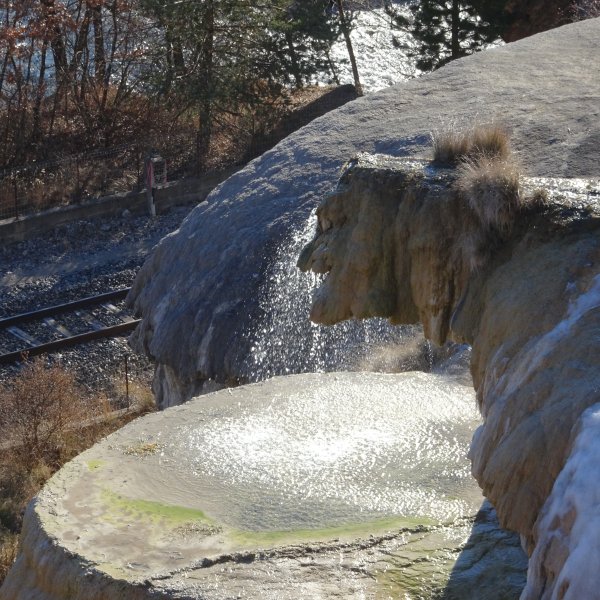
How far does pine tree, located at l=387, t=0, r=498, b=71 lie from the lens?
2541 cm

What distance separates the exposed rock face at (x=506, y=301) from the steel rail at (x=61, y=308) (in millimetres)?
10089

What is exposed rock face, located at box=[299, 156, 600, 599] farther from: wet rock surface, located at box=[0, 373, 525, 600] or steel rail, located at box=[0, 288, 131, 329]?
steel rail, located at box=[0, 288, 131, 329]

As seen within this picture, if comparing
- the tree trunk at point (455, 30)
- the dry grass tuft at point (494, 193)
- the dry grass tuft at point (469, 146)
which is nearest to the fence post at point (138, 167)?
the tree trunk at point (455, 30)

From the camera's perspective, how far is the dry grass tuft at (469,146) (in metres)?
6.50

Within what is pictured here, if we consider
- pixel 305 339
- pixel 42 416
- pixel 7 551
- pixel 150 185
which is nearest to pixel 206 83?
pixel 150 185

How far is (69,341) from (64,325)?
95 cm

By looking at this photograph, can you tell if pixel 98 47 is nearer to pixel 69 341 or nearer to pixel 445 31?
pixel 445 31

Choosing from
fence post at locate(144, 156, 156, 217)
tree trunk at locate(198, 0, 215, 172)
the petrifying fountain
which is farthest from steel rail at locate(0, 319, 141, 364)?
tree trunk at locate(198, 0, 215, 172)

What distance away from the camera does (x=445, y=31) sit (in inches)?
1016

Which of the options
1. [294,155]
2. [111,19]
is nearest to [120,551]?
[294,155]

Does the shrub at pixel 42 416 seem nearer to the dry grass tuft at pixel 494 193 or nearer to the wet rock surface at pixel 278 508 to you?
the wet rock surface at pixel 278 508

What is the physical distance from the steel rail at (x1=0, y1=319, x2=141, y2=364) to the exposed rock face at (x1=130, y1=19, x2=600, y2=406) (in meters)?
2.75

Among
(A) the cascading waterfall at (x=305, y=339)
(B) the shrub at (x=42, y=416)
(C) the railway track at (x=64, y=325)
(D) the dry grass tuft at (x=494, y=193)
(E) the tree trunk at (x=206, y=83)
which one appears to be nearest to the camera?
(D) the dry grass tuft at (x=494, y=193)

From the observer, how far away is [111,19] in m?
26.0
